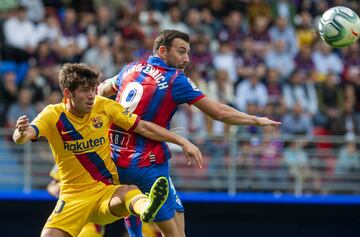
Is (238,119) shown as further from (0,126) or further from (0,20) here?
(0,20)

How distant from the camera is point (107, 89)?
966 cm

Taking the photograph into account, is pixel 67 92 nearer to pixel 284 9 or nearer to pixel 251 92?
pixel 251 92

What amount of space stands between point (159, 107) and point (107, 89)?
738 millimetres

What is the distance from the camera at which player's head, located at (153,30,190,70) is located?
364 inches

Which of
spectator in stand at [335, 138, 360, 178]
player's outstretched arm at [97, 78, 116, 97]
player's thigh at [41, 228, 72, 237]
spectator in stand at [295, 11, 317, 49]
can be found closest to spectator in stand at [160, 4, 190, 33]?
spectator in stand at [295, 11, 317, 49]

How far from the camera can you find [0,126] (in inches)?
543

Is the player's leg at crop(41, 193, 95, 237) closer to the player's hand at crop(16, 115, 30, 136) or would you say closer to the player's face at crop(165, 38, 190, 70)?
the player's hand at crop(16, 115, 30, 136)

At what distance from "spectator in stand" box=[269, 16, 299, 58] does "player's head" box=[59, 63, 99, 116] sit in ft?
28.4

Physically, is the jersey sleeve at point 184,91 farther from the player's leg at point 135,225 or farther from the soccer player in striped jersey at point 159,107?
the player's leg at point 135,225

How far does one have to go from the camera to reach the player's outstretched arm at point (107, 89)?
962cm

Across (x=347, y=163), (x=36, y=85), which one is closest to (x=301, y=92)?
(x=347, y=163)

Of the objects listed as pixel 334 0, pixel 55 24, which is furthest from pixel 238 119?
pixel 334 0

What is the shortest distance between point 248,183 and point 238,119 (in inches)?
187

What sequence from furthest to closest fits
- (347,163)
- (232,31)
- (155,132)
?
1. (232,31)
2. (347,163)
3. (155,132)
